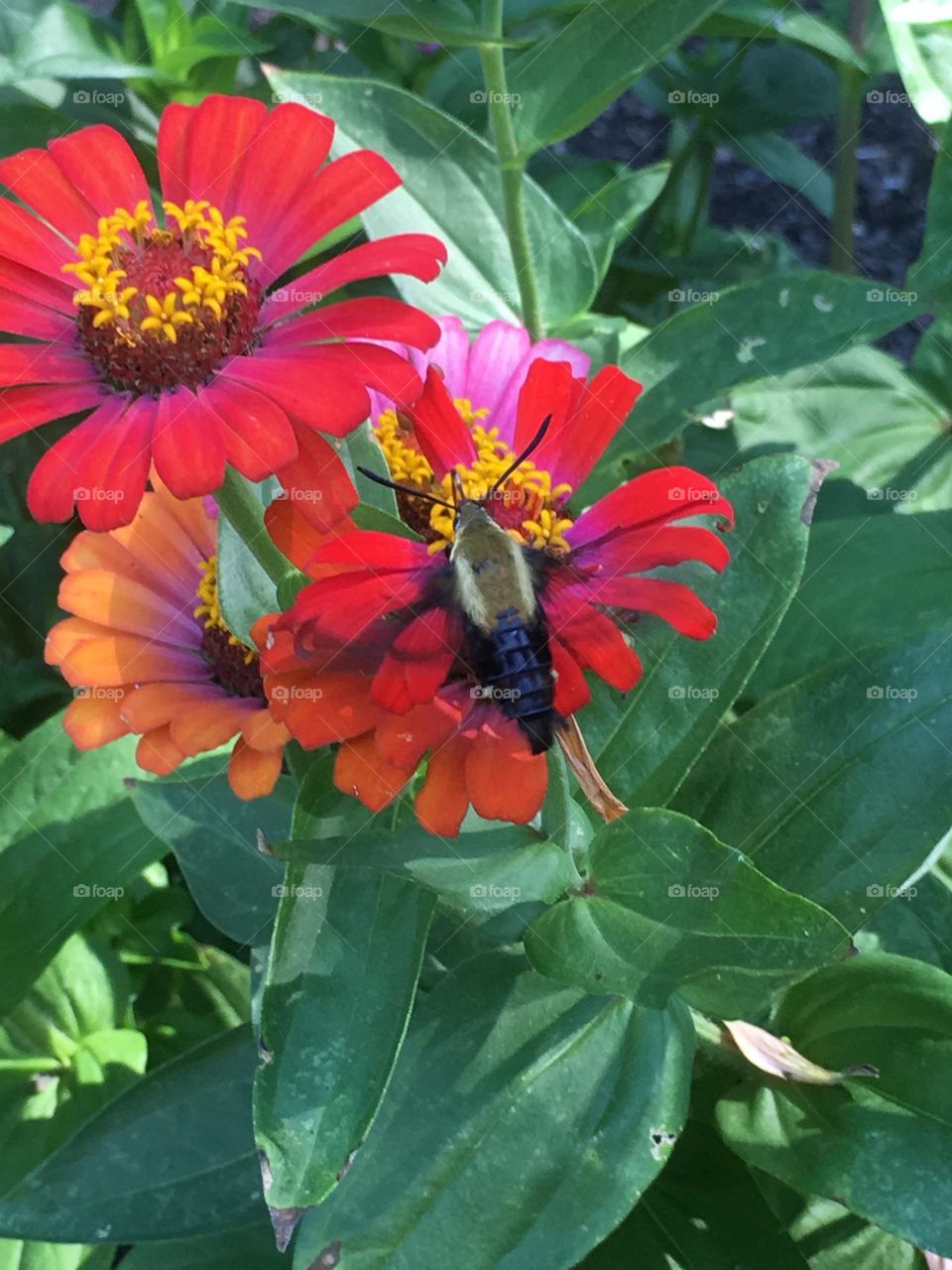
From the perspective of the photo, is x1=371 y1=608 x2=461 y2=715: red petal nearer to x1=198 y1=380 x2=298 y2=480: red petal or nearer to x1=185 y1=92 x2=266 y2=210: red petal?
x1=198 y1=380 x2=298 y2=480: red petal

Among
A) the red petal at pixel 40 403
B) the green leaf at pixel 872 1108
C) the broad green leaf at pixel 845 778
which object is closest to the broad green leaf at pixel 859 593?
the broad green leaf at pixel 845 778

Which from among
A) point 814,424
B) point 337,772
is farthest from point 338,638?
point 814,424

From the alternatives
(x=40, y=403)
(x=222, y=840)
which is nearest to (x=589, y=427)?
(x=40, y=403)

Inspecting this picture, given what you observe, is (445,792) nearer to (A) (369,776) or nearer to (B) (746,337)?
(A) (369,776)

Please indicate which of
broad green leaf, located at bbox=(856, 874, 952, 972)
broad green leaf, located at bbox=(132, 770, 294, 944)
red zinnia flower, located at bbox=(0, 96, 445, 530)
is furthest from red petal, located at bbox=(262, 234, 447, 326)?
broad green leaf, located at bbox=(856, 874, 952, 972)

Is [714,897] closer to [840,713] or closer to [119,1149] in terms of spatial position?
[840,713]
